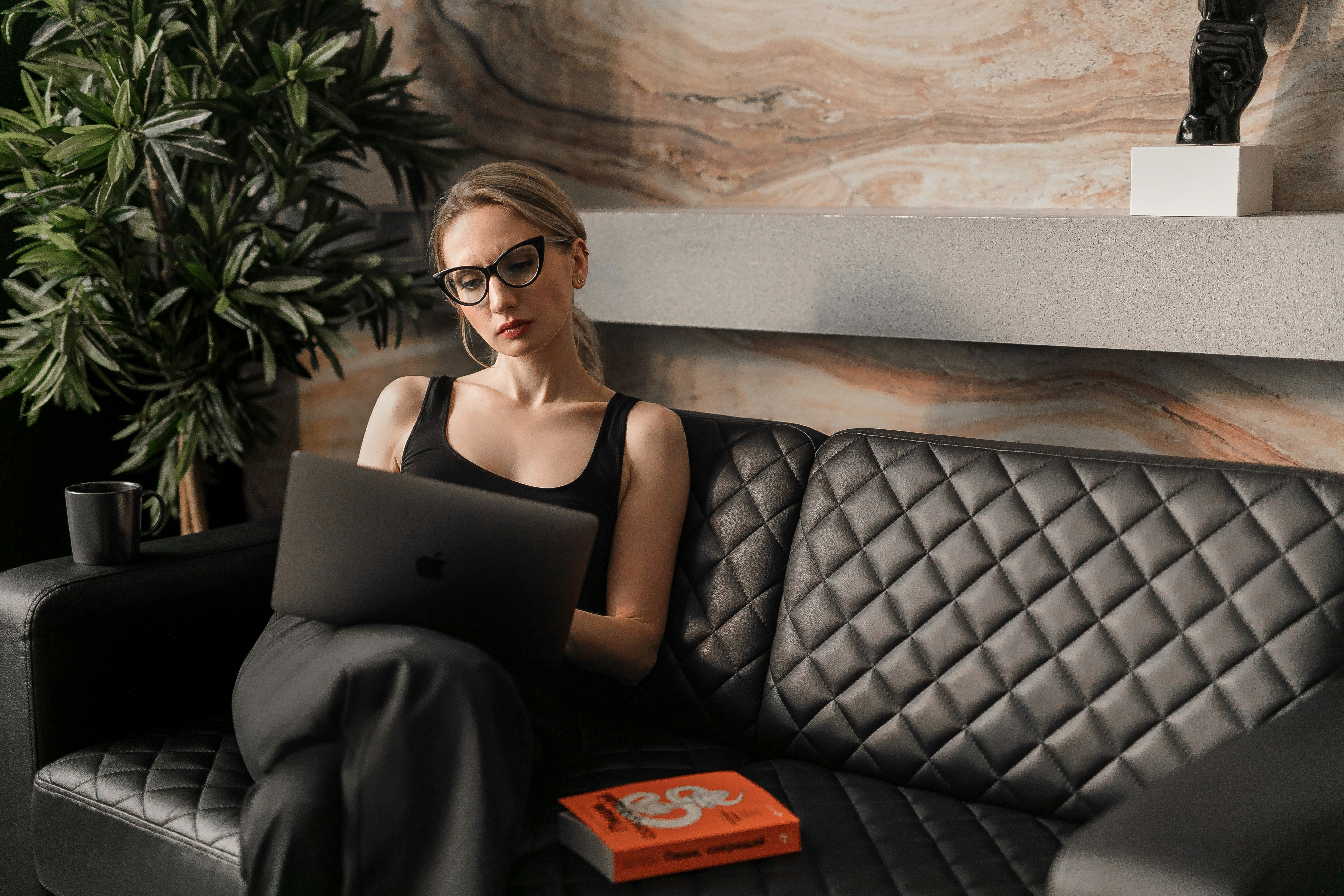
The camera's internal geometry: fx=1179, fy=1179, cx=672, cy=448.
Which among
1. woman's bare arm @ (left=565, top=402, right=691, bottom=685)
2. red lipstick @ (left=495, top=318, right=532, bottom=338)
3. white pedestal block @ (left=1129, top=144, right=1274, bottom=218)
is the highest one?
white pedestal block @ (left=1129, top=144, right=1274, bottom=218)

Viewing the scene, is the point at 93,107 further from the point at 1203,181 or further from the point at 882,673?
the point at 1203,181

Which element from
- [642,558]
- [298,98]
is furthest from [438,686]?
[298,98]

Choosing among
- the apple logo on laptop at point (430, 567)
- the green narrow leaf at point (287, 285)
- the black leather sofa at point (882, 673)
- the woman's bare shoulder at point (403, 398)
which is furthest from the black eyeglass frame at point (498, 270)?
the green narrow leaf at point (287, 285)

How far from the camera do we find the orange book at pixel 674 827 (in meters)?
1.28

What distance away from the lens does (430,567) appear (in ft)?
4.37

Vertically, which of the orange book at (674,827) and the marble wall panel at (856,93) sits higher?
the marble wall panel at (856,93)

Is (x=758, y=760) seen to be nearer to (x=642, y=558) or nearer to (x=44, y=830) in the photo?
(x=642, y=558)

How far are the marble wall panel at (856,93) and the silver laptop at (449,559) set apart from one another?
1.19 meters

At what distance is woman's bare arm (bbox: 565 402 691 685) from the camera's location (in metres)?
1.66

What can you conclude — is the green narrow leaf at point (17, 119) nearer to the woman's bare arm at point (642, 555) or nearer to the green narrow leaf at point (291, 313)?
the green narrow leaf at point (291, 313)

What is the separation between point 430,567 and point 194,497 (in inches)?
55.8

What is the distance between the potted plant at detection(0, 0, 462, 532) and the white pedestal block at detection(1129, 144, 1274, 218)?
56.4 inches

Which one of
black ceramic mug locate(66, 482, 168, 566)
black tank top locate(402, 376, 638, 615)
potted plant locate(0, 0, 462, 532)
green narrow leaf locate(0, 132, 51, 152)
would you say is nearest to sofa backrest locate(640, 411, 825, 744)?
black tank top locate(402, 376, 638, 615)

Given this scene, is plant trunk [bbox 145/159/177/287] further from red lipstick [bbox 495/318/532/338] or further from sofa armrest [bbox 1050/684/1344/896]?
sofa armrest [bbox 1050/684/1344/896]
